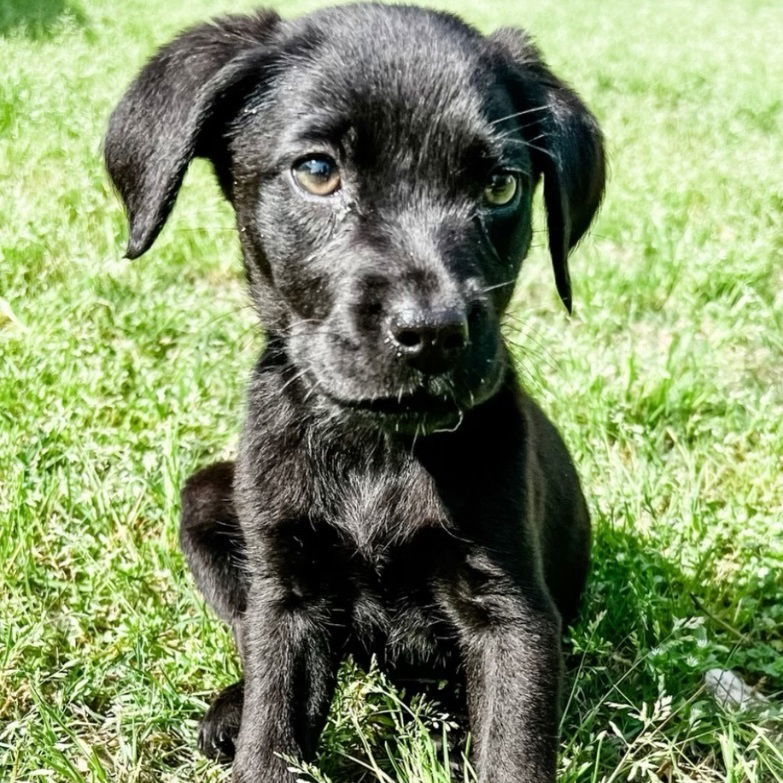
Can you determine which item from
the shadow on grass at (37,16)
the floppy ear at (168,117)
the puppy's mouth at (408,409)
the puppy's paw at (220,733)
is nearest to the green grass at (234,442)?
the puppy's paw at (220,733)

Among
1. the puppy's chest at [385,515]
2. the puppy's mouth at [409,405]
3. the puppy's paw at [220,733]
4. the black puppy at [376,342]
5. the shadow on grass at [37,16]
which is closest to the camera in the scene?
the puppy's mouth at [409,405]

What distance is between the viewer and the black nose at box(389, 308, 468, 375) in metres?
1.95

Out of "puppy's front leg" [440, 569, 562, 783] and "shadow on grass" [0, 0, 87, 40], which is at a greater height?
"puppy's front leg" [440, 569, 562, 783]

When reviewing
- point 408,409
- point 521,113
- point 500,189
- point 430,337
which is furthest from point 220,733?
point 521,113

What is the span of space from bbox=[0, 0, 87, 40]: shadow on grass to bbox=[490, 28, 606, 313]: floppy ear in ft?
19.4

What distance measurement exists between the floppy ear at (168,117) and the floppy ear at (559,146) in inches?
24.3

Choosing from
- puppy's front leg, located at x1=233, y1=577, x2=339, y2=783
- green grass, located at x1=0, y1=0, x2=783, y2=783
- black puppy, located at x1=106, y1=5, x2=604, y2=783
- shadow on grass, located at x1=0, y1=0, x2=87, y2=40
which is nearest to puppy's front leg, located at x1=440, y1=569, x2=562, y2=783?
black puppy, located at x1=106, y1=5, x2=604, y2=783

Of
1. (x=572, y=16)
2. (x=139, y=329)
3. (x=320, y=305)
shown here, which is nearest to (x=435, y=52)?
(x=320, y=305)

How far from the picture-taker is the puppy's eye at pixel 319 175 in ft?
7.39

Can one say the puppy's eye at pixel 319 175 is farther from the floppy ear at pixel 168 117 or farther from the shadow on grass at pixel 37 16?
the shadow on grass at pixel 37 16

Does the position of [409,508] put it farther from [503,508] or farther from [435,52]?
[435,52]

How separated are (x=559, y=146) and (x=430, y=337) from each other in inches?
31.4

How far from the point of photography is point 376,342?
2.04 meters

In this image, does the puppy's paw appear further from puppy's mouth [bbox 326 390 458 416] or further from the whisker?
the whisker
